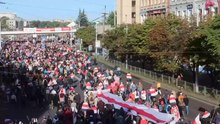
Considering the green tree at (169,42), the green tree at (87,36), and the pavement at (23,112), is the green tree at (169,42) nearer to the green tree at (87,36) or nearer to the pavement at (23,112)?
the pavement at (23,112)

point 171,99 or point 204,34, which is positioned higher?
point 204,34

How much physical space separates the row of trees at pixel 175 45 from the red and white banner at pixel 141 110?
12525 millimetres

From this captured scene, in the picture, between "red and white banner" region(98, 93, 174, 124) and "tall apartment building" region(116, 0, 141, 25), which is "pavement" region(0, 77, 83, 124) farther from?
"tall apartment building" region(116, 0, 141, 25)

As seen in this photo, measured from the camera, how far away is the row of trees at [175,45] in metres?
37.4

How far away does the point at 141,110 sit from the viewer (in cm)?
2114

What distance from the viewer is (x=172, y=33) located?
49688 mm

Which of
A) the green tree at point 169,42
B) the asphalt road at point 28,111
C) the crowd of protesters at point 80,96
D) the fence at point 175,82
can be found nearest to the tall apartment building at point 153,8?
the fence at point 175,82

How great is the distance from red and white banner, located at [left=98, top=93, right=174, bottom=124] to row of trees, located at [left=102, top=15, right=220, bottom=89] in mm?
12525

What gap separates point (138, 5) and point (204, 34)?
5810 centimetres

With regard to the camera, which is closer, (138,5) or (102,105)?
(102,105)

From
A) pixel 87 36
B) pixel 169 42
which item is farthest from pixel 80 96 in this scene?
pixel 87 36

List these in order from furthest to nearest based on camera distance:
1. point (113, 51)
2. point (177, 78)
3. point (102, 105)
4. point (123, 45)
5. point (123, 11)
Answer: point (123, 11)
point (113, 51)
point (123, 45)
point (177, 78)
point (102, 105)

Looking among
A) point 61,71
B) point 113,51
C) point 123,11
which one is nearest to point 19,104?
point 61,71

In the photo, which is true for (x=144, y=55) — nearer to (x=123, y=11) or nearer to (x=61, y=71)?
(x=61, y=71)
